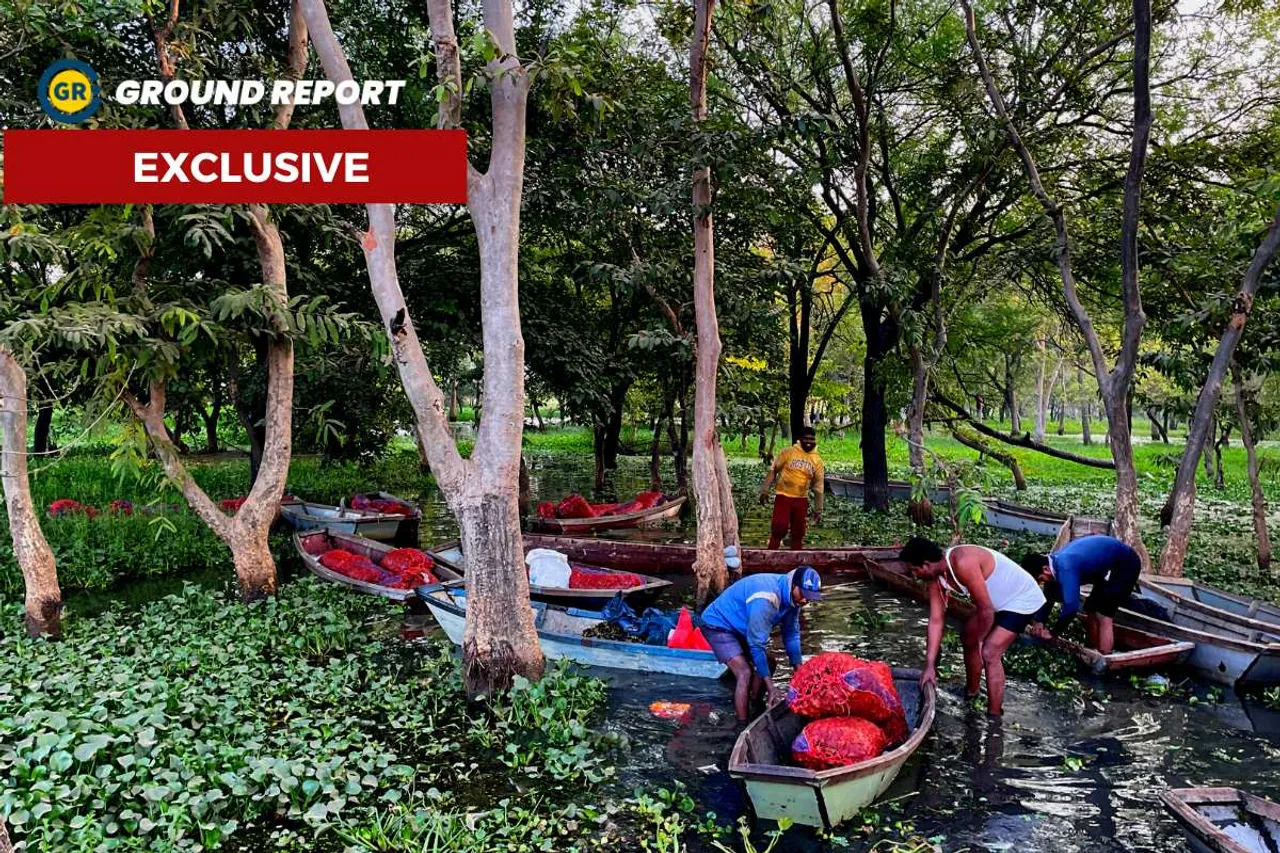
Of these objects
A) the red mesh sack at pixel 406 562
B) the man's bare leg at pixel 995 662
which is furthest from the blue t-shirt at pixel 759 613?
the red mesh sack at pixel 406 562

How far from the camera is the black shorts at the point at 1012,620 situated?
22.8 feet

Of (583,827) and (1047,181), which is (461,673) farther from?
(1047,181)

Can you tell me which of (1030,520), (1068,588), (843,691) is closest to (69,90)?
(843,691)

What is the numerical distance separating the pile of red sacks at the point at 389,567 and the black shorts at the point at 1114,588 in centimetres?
842

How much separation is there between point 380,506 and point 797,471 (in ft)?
30.8

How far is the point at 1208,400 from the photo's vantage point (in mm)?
10367

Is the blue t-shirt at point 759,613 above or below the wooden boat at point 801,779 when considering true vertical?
above

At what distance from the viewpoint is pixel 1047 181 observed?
50.4 ft

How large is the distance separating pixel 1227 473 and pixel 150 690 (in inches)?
1389

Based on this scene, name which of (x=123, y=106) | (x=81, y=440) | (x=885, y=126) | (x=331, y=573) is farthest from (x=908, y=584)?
(x=123, y=106)

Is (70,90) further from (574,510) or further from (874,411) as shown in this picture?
(874,411)

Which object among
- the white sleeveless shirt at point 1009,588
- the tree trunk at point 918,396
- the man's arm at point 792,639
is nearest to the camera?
the man's arm at point 792,639

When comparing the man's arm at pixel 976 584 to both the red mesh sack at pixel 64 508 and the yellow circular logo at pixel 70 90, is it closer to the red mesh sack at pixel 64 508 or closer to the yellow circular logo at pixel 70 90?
the yellow circular logo at pixel 70 90

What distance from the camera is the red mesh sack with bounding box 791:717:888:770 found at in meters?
5.45
